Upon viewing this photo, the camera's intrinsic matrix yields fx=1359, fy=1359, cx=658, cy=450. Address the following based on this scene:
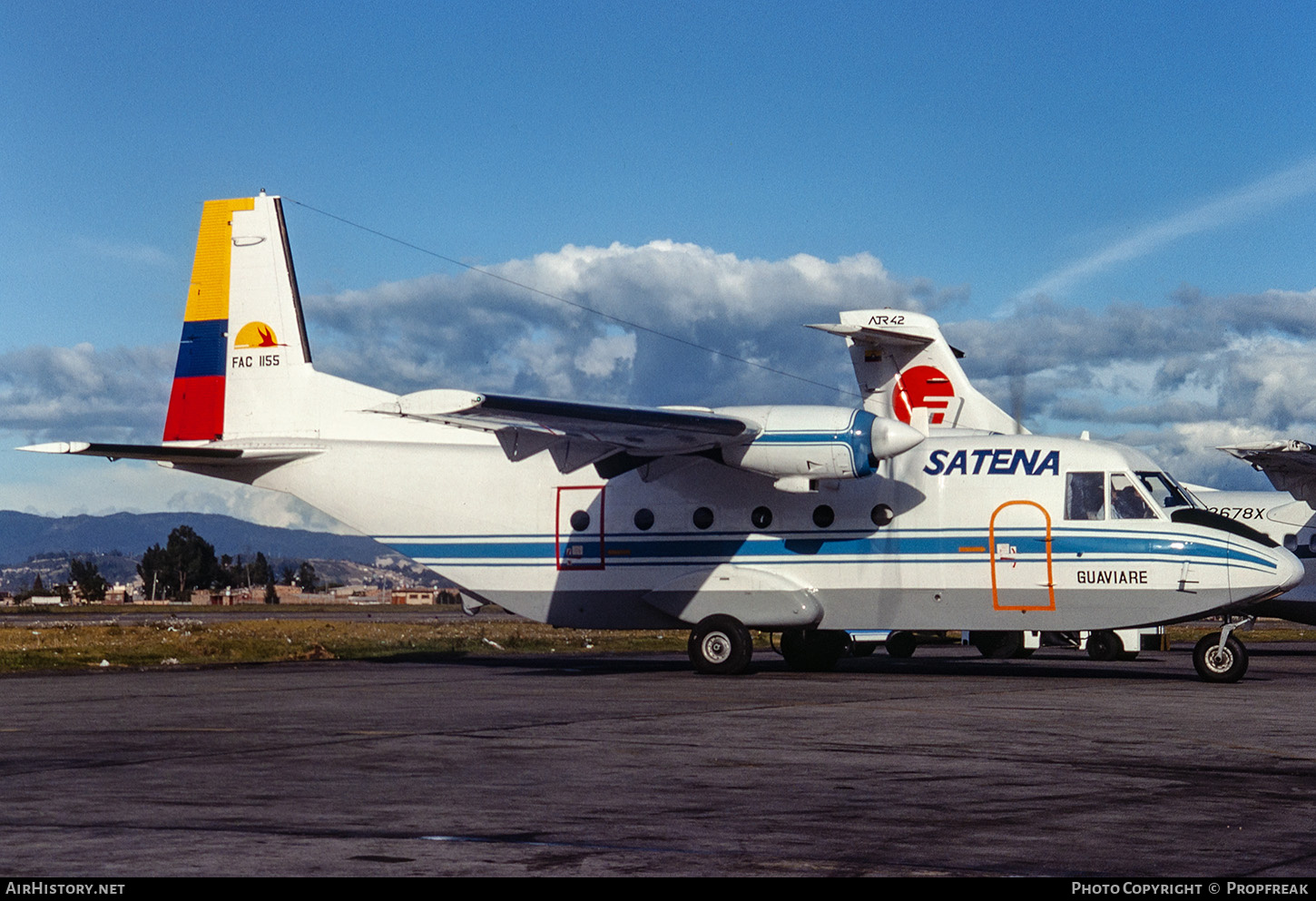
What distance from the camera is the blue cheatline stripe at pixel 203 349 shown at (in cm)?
2506

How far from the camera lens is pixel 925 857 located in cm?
671

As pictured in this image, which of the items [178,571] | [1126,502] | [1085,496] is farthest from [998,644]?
[178,571]

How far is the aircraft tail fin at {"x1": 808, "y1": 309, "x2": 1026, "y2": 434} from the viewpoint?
2741 cm

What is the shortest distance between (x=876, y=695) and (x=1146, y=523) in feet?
18.0

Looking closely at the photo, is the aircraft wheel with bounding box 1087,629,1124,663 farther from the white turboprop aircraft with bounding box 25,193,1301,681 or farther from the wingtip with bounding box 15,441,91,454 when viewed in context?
the wingtip with bounding box 15,441,91,454

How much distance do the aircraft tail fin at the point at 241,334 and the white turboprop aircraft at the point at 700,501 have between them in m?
0.04

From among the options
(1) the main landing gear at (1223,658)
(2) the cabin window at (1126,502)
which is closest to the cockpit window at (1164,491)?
(2) the cabin window at (1126,502)

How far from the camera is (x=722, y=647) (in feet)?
70.4

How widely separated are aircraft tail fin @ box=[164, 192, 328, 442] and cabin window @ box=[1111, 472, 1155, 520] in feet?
45.5

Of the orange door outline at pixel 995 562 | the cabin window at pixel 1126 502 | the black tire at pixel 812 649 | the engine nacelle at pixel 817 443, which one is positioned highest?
the engine nacelle at pixel 817 443

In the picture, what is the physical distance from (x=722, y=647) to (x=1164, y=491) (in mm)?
7095

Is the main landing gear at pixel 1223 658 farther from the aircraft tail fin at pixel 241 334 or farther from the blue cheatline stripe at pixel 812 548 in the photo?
the aircraft tail fin at pixel 241 334

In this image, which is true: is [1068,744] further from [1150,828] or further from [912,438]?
[912,438]

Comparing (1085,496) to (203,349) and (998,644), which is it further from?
(203,349)
